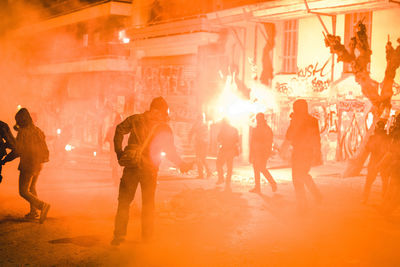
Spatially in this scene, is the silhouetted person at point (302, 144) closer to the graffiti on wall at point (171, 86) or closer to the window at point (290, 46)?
the window at point (290, 46)

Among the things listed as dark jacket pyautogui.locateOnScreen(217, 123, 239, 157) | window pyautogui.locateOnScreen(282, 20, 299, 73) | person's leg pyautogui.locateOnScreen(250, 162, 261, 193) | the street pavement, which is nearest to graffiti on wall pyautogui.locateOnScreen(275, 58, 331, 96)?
window pyautogui.locateOnScreen(282, 20, 299, 73)

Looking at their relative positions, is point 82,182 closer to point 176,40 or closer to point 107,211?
point 107,211

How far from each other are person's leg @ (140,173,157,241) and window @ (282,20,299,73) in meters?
15.2

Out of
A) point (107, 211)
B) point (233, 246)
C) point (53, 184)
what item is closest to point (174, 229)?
point (233, 246)

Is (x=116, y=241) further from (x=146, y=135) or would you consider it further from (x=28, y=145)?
(x=28, y=145)

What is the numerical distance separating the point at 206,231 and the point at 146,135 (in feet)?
6.04

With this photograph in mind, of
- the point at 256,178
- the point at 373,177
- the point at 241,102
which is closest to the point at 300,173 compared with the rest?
the point at 373,177

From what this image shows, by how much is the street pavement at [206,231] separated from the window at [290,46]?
9.19 m

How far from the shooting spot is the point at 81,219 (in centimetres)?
849

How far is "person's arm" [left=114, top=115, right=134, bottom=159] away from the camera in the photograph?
662 cm

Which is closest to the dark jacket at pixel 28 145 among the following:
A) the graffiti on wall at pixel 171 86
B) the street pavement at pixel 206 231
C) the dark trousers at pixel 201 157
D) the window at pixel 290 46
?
the street pavement at pixel 206 231

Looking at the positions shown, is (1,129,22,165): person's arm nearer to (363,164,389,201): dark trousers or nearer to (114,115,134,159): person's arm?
(114,115,134,159): person's arm

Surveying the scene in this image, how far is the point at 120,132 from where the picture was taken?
6676 mm

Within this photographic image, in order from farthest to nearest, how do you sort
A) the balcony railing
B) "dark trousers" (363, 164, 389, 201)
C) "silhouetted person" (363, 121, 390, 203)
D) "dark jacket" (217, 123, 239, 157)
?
the balcony railing, "dark jacket" (217, 123, 239, 157), "silhouetted person" (363, 121, 390, 203), "dark trousers" (363, 164, 389, 201)
